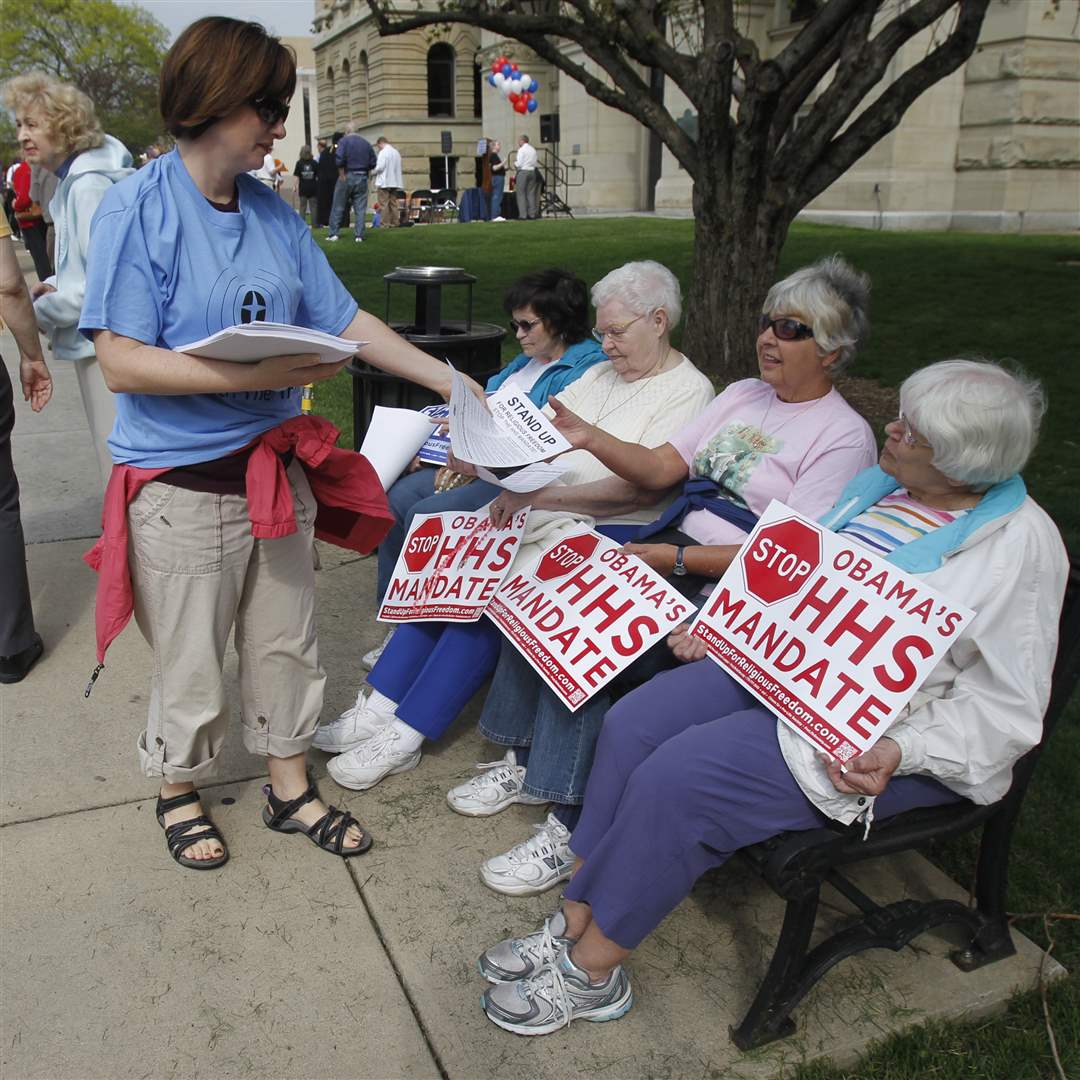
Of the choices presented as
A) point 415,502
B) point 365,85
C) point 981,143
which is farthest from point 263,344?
point 365,85

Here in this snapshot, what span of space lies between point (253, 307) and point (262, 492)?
0.44 m

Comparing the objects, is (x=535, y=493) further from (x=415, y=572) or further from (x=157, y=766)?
(x=157, y=766)

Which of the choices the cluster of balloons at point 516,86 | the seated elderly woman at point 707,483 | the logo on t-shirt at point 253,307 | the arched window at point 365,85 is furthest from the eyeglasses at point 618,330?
the arched window at point 365,85

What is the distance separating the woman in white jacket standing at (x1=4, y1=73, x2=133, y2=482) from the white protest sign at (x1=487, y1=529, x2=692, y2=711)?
204cm

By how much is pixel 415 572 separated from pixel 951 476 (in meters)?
1.71

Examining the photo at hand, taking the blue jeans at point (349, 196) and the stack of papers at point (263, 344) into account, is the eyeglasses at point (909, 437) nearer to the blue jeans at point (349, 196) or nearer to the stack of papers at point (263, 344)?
the stack of papers at point (263, 344)

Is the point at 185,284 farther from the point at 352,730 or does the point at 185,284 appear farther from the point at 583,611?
the point at 352,730

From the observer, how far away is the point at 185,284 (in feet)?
8.20

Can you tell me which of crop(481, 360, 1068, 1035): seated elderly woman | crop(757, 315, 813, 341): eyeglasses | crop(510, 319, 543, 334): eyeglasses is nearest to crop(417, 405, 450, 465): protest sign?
crop(510, 319, 543, 334): eyeglasses

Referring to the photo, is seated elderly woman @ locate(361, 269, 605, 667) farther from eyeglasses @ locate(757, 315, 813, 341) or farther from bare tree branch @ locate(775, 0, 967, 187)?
bare tree branch @ locate(775, 0, 967, 187)

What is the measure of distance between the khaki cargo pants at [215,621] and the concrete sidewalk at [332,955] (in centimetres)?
34

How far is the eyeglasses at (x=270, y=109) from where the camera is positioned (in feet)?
8.05

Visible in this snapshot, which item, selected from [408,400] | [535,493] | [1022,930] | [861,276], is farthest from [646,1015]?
[408,400]

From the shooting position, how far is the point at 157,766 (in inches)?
117
